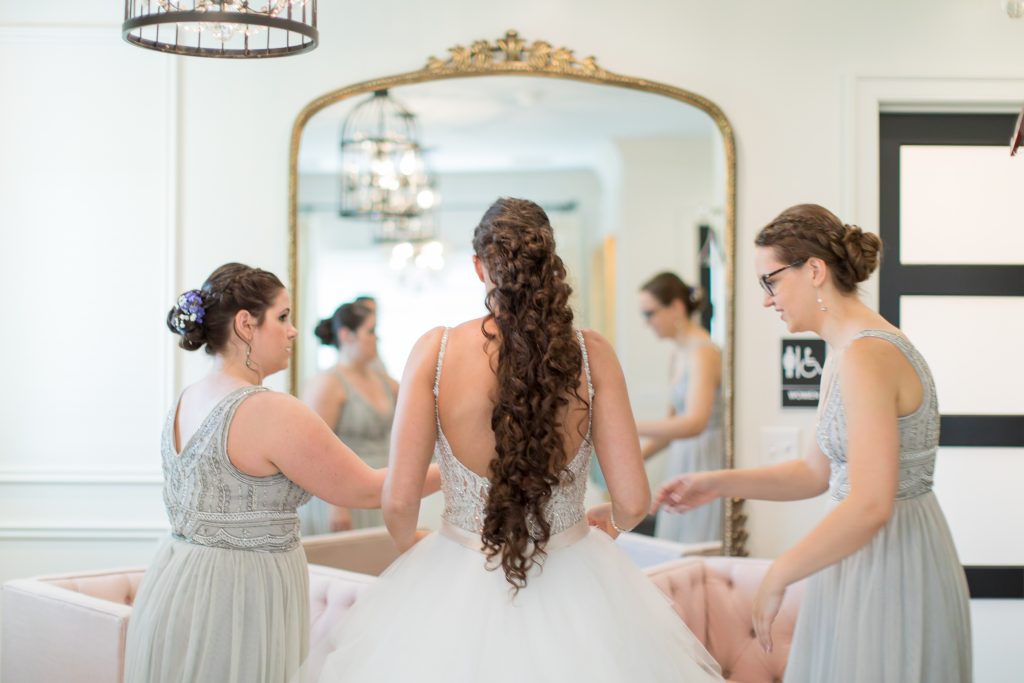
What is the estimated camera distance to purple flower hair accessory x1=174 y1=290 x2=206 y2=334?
7.36 ft

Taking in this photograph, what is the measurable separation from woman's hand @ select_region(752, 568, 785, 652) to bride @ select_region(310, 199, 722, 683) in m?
0.15

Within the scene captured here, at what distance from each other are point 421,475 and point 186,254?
5.88ft

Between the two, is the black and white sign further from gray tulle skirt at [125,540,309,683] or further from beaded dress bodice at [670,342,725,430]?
gray tulle skirt at [125,540,309,683]

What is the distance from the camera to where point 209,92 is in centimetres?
343

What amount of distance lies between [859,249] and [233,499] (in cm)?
141

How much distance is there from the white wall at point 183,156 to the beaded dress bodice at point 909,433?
4.63ft

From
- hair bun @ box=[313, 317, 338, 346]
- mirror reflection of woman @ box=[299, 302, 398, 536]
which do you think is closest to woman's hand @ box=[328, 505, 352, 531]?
mirror reflection of woman @ box=[299, 302, 398, 536]

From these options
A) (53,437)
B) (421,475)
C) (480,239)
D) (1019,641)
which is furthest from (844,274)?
(53,437)

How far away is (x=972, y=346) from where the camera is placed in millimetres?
3523

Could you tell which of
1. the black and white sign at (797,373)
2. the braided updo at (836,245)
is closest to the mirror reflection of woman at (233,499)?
the braided updo at (836,245)

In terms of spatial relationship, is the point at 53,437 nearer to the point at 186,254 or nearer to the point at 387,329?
the point at 186,254

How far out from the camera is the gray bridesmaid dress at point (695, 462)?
11.2ft

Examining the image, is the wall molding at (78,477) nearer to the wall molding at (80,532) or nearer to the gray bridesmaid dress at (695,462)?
the wall molding at (80,532)

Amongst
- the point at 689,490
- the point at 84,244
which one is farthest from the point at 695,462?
the point at 84,244
